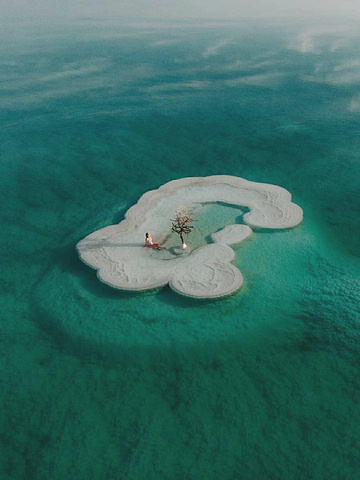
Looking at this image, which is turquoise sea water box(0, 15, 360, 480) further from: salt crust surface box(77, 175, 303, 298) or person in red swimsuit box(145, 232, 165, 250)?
person in red swimsuit box(145, 232, 165, 250)

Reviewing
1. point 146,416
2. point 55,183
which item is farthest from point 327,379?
point 55,183

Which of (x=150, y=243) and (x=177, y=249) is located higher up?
(x=150, y=243)

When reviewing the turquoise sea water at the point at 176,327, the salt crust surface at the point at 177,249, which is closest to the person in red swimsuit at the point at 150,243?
the salt crust surface at the point at 177,249

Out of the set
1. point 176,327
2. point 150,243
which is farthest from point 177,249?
point 176,327

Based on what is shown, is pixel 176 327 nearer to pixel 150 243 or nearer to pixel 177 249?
pixel 177 249

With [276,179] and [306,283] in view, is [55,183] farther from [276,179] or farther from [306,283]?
[306,283]

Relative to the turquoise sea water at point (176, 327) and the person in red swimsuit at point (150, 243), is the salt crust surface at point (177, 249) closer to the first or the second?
the person in red swimsuit at point (150, 243)
